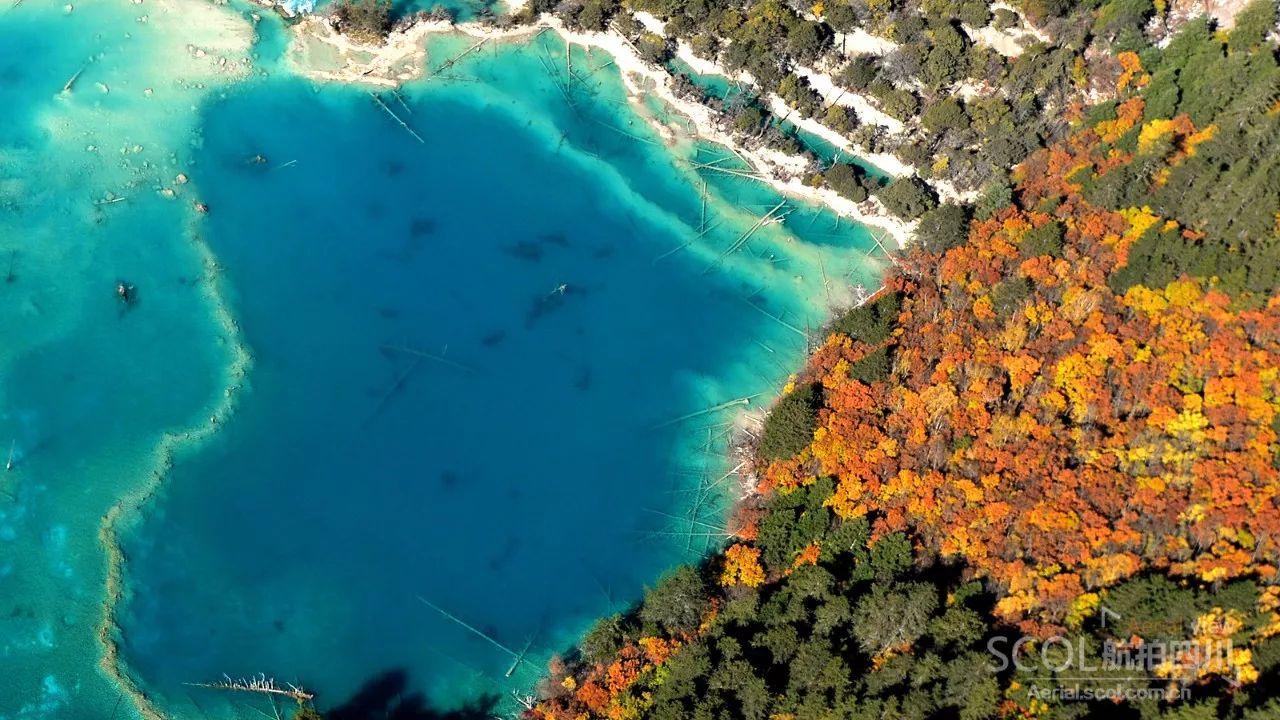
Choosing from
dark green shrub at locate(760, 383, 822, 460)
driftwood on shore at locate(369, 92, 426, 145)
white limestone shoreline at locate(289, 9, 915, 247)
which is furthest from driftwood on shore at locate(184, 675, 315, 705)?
white limestone shoreline at locate(289, 9, 915, 247)

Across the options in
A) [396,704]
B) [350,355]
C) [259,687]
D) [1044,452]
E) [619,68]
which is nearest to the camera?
[1044,452]

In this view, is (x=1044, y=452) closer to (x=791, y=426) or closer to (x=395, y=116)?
(x=791, y=426)

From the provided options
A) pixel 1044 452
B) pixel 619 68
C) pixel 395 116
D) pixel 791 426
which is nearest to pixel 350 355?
pixel 395 116

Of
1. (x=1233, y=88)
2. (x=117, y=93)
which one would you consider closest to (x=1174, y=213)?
(x=1233, y=88)

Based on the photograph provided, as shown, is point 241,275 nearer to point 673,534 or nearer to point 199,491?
point 199,491

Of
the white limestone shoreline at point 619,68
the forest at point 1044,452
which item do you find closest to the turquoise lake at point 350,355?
the white limestone shoreline at point 619,68

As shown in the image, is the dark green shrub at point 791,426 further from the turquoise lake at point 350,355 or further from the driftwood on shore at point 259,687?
the driftwood on shore at point 259,687

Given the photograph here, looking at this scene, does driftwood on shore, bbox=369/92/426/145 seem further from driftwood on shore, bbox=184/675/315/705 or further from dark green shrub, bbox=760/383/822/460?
driftwood on shore, bbox=184/675/315/705
